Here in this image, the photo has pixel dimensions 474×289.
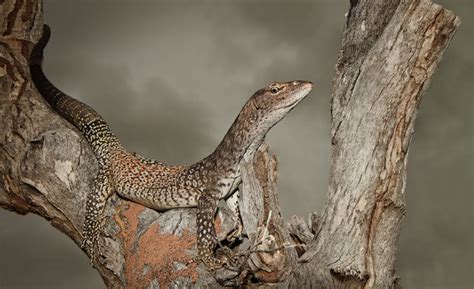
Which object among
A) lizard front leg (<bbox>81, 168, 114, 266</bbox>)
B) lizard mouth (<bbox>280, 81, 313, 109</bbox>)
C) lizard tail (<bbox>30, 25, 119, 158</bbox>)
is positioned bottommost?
lizard front leg (<bbox>81, 168, 114, 266</bbox>)

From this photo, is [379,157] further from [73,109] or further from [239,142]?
[73,109]

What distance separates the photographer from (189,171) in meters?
7.72

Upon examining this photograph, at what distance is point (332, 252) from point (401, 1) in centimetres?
224

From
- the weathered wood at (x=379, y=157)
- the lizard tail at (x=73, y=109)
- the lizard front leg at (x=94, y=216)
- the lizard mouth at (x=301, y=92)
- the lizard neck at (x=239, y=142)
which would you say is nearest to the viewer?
the weathered wood at (x=379, y=157)

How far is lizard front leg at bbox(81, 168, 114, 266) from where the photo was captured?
768 cm

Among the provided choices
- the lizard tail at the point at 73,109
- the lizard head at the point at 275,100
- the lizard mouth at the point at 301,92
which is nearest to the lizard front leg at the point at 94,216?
the lizard tail at the point at 73,109

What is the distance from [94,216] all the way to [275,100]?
230cm

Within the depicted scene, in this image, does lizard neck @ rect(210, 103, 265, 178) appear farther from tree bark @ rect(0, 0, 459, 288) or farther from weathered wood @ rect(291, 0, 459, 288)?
weathered wood @ rect(291, 0, 459, 288)

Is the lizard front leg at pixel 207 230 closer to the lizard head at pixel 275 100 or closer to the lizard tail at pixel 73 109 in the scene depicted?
the lizard head at pixel 275 100

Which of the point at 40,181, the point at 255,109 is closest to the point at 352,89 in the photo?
the point at 255,109

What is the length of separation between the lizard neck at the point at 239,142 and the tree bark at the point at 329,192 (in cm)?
26

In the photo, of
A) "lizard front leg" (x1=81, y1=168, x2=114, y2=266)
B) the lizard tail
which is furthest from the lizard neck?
the lizard tail

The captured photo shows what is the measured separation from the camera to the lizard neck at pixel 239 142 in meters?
7.32

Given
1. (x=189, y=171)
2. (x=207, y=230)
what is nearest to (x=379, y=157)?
(x=207, y=230)
